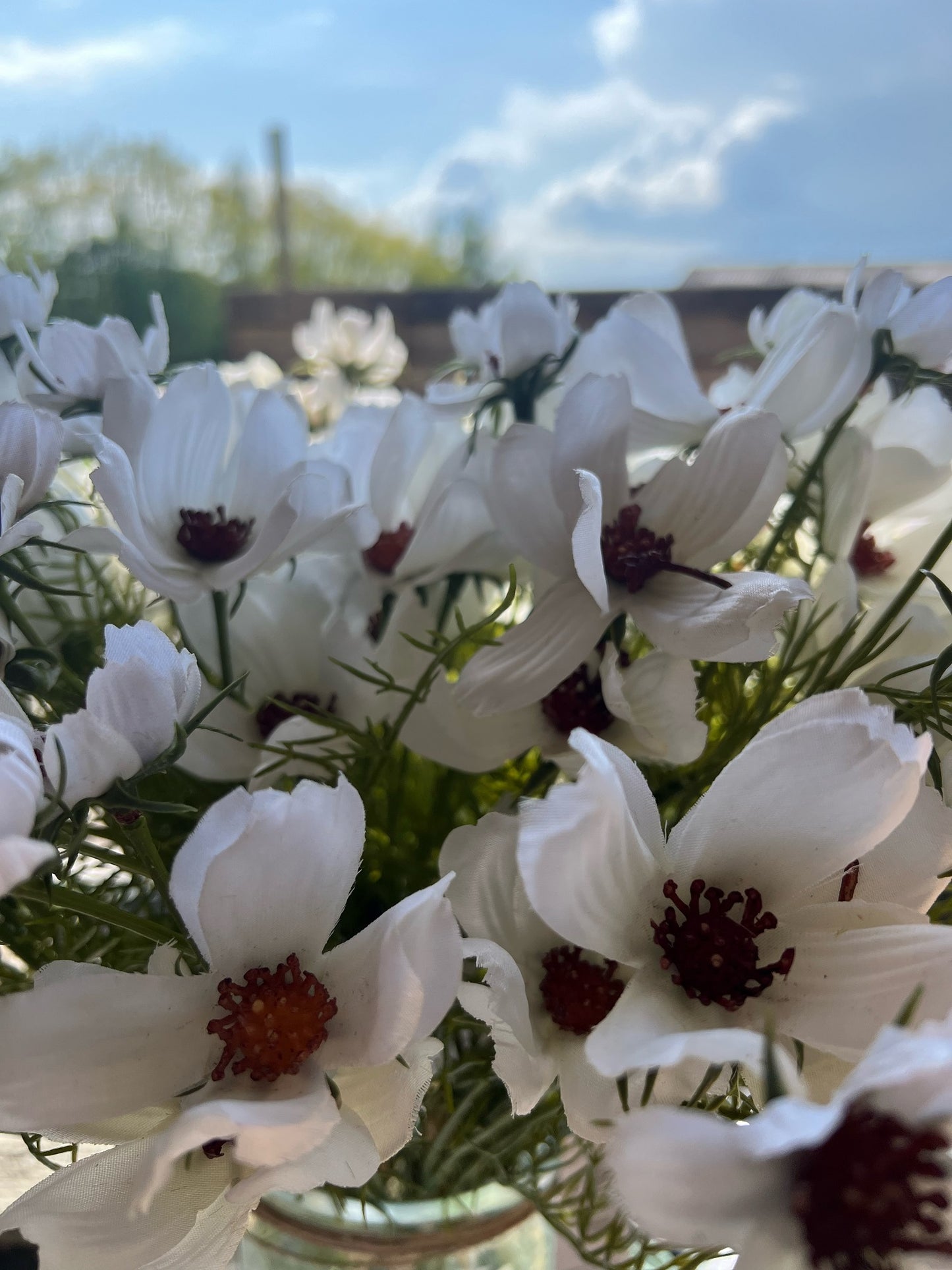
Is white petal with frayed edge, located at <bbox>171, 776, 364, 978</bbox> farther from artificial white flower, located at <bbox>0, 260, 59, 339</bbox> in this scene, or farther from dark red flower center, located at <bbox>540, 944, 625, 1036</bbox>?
artificial white flower, located at <bbox>0, 260, 59, 339</bbox>

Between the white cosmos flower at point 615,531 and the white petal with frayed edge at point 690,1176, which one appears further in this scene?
the white cosmos flower at point 615,531

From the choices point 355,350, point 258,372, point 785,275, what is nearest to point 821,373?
point 258,372

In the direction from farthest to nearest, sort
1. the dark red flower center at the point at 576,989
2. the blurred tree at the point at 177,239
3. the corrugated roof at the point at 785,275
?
the blurred tree at the point at 177,239 → the corrugated roof at the point at 785,275 → the dark red flower center at the point at 576,989

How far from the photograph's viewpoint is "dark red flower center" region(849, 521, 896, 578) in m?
0.33

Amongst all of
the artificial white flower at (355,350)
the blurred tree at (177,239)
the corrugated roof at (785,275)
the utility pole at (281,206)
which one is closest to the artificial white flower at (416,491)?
the artificial white flower at (355,350)

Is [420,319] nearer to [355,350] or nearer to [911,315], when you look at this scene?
[355,350]

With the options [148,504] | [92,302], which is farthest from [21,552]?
[92,302]

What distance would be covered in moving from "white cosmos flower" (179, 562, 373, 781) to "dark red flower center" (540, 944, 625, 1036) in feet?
0.27

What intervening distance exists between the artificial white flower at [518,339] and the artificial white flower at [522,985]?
15 cm

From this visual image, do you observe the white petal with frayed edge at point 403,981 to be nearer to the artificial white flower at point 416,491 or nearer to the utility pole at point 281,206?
the artificial white flower at point 416,491

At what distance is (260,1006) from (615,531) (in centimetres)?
14

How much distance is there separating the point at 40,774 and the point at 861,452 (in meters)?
0.22

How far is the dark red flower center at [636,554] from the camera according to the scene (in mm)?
246

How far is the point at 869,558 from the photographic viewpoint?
1.10ft
